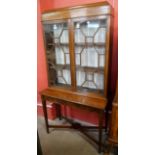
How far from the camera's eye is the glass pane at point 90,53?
5.56 feet

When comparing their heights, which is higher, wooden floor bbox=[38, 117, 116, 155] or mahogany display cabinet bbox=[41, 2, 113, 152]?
mahogany display cabinet bbox=[41, 2, 113, 152]

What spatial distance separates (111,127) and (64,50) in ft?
3.67

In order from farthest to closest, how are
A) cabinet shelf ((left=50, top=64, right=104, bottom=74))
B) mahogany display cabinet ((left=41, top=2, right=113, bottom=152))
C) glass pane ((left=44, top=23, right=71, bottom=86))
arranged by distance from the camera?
glass pane ((left=44, top=23, right=71, bottom=86)) → cabinet shelf ((left=50, top=64, right=104, bottom=74)) → mahogany display cabinet ((left=41, top=2, right=113, bottom=152))

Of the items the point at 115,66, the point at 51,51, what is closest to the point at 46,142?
the point at 51,51

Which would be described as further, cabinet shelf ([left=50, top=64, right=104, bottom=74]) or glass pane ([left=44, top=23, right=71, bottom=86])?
glass pane ([left=44, top=23, right=71, bottom=86])

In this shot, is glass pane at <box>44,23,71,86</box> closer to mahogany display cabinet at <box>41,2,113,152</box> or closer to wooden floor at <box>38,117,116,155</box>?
mahogany display cabinet at <box>41,2,113,152</box>

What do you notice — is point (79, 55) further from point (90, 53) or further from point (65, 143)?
point (65, 143)

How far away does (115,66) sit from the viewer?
1937 millimetres

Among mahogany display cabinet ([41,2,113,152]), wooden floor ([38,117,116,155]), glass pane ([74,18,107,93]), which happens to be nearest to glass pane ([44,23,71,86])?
mahogany display cabinet ([41,2,113,152])

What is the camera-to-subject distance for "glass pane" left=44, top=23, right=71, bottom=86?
194 cm

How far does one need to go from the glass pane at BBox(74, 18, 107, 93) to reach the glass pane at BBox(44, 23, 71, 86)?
177 mm

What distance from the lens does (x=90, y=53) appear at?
6.06 ft

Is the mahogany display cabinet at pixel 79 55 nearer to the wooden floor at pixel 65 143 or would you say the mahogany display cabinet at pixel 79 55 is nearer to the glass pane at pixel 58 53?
the glass pane at pixel 58 53
